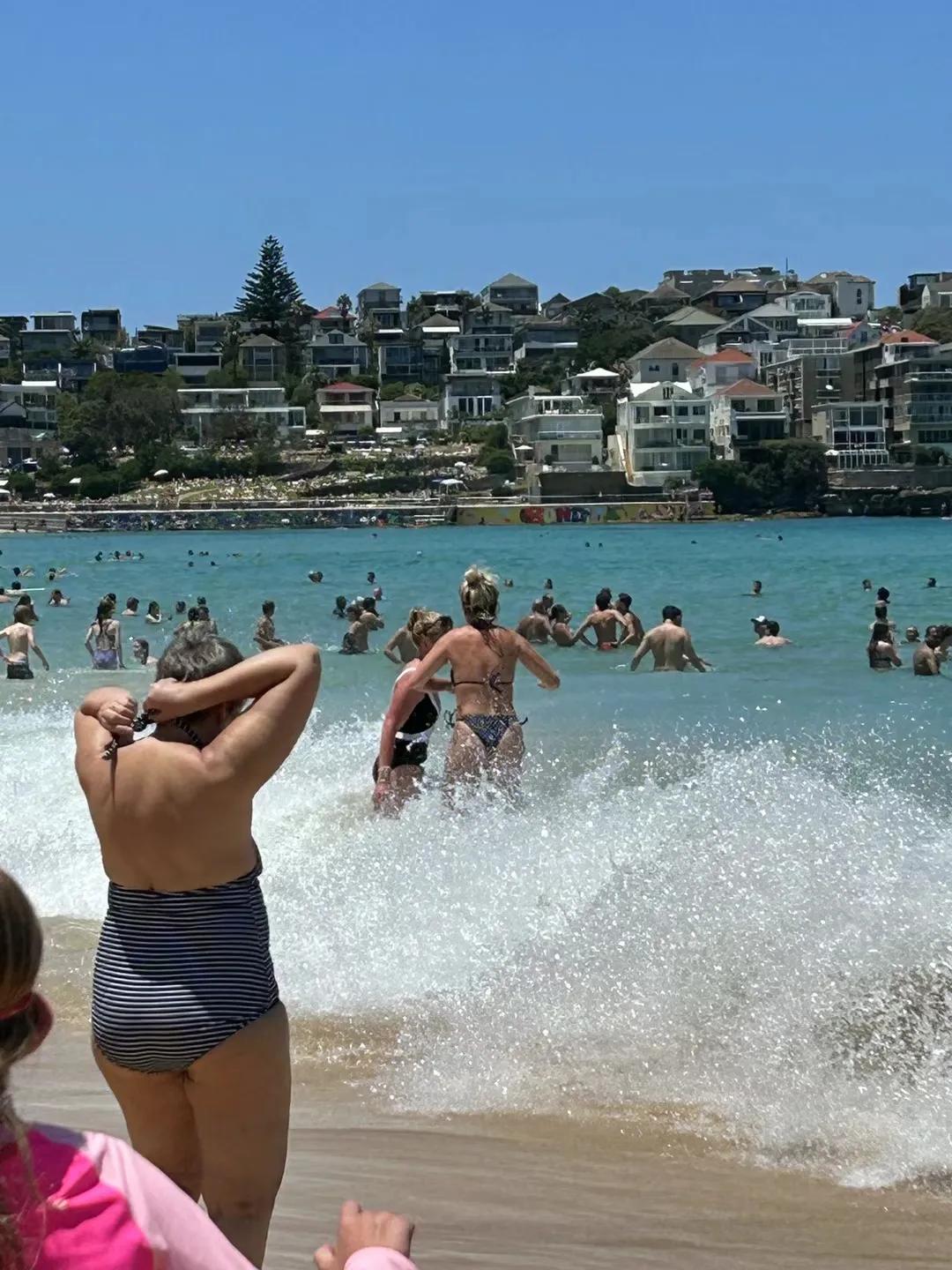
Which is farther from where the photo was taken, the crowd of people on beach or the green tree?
the green tree

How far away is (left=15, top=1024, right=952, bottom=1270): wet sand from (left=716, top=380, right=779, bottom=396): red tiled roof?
4332 inches

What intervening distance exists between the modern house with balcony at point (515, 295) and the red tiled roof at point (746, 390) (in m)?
56.8

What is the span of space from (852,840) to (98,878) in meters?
3.50

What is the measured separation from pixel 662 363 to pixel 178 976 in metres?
128

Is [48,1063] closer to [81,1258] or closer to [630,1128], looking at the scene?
[630,1128]

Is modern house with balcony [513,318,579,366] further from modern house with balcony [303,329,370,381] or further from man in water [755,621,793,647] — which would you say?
man in water [755,621,793,647]

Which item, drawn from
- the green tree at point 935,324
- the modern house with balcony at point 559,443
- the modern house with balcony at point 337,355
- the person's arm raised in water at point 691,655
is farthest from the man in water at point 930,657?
the modern house with balcony at point 337,355

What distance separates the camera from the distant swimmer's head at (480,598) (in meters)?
7.49

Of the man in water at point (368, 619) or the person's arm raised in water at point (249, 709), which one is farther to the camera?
the man in water at point (368, 619)

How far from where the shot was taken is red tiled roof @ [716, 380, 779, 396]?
113 meters

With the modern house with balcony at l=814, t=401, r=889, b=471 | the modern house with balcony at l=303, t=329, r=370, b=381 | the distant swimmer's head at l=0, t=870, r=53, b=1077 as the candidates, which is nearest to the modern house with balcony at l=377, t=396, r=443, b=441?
the modern house with balcony at l=303, t=329, r=370, b=381

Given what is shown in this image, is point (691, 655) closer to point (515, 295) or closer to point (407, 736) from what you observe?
point (407, 736)

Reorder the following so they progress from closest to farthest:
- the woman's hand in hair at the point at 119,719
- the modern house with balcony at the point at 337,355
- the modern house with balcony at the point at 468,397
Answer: the woman's hand in hair at the point at 119,719 < the modern house with balcony at the point at 468,397 < the modern house with balcony at the point at 337,355

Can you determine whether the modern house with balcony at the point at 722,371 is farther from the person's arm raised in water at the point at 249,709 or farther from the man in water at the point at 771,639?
the person's arm raised in water at the point at 249,709
